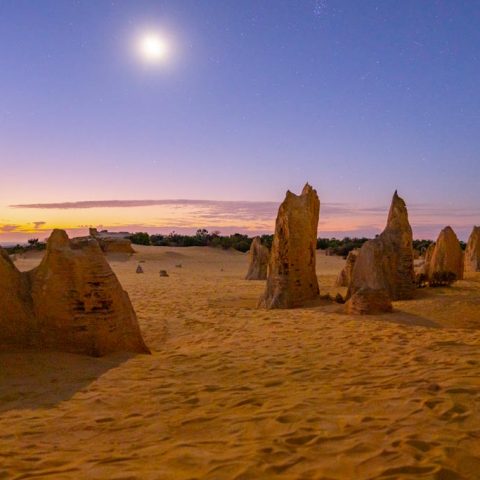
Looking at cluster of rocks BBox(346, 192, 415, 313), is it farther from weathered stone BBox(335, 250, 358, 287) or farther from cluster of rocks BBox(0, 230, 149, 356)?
cluster of rocks BBox(0, 230, 149, 356)

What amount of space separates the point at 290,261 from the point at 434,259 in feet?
27.4

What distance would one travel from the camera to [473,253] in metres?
23.8

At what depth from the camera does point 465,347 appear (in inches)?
276

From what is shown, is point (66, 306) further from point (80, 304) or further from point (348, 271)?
point (348, 271)

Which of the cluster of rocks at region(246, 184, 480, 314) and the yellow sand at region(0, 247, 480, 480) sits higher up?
the cluster of rocks at region(246, 184, 480, 314)

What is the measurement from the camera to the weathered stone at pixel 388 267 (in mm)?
13688

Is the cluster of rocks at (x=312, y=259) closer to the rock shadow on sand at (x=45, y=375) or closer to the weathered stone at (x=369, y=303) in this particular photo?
the weathered stone at (x=369, y=303)

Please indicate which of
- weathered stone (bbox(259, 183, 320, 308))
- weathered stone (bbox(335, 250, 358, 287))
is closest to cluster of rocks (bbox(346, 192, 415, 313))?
weathered stone (bbox(259, 183, 320, 308))

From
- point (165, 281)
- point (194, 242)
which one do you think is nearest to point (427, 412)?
point (165, 281)

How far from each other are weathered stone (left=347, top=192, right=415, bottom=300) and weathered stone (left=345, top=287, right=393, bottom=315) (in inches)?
98.8

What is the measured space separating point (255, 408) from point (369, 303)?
672 cm

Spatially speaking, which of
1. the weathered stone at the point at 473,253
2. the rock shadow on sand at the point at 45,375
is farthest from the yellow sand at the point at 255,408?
the weathered stone at the point at 473,253

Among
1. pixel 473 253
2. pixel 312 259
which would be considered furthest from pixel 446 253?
pixel 312 259

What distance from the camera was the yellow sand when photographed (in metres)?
3.46
